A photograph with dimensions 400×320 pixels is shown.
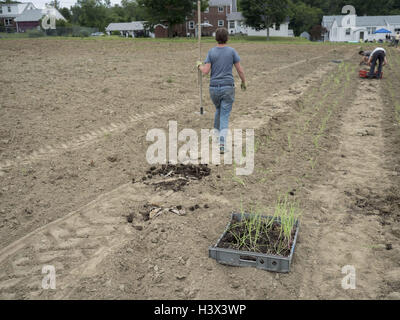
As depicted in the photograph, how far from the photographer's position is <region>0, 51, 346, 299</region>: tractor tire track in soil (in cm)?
334

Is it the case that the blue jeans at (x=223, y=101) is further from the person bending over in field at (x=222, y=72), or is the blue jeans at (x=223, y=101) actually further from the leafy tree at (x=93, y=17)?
the leafy tree at (x=93, y=17)

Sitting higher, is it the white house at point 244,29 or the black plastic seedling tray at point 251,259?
the white house at point 244,29

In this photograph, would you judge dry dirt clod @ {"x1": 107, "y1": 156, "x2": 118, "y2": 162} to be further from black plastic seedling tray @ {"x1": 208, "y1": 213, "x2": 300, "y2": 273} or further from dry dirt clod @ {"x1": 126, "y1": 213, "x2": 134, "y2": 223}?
black plastic seedling tray @ {"x1": 208, "y1": 213, "x2": 300, "y2": 273}

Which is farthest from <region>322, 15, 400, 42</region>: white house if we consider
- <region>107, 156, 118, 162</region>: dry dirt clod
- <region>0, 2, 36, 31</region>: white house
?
<region>107, 156, 118, 162</region>: dry dirt clod

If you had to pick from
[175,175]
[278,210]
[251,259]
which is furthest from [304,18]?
[251,259]

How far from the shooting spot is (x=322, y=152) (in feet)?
21.6

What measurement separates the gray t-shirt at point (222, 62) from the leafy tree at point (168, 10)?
119ft

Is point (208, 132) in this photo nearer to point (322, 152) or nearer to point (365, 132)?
point (322, 152)

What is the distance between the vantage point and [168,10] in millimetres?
39562

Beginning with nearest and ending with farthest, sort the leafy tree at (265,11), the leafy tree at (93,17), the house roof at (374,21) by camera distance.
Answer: the leafy tree at (265,11), the house roof at (374,21), the leafy tree at (93,17)

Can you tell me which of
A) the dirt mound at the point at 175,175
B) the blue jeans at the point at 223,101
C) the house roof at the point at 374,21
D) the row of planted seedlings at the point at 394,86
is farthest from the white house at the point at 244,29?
the dirt mound at the point at 175,175

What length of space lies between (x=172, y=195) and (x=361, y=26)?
64.6m

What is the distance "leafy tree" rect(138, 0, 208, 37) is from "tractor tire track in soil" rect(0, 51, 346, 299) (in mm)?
38276

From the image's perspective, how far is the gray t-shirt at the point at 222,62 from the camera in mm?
6098
